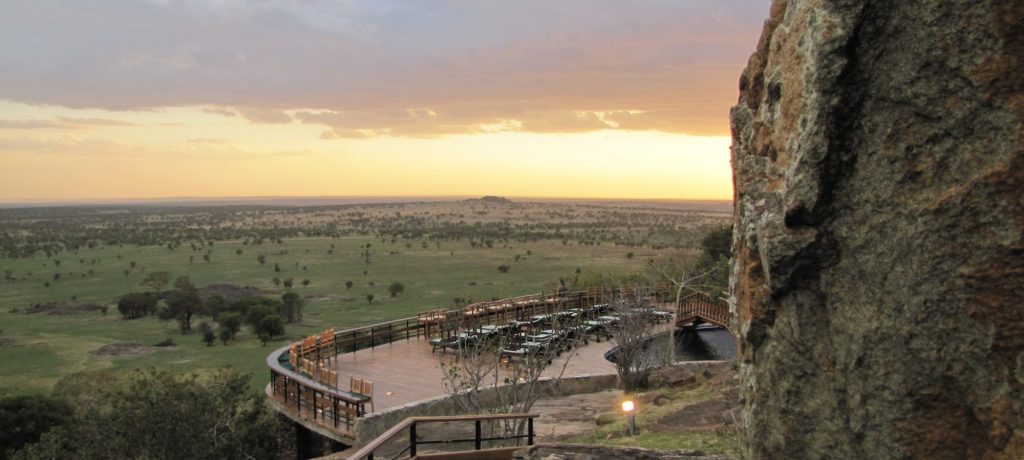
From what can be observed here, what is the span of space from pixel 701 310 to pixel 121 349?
24382mm

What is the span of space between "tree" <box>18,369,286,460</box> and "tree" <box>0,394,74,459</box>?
213 cm

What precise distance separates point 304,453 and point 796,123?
14.2 metres

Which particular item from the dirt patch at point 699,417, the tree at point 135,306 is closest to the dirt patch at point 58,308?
the tree at point 135,306

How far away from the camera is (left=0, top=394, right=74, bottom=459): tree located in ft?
54.8

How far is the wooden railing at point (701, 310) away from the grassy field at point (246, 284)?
11443mm

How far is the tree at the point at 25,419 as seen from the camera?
16703 millimetres

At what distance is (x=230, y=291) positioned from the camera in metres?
48.2

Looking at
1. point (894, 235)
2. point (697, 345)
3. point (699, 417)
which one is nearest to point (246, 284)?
point (697, 345)

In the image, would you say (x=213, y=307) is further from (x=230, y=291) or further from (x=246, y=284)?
(x=246, y=284)

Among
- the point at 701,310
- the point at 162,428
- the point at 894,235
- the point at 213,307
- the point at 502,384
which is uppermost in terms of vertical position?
the point at 894,235

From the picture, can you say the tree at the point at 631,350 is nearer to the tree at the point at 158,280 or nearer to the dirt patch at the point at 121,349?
the dirt patch at the point at 121,349

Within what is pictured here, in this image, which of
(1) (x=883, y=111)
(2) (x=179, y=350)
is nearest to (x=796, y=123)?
(1) (x=883, y=111)

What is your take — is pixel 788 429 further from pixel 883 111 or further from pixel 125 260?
pixel 125 260

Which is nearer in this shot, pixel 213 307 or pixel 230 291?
pixel 213 307
